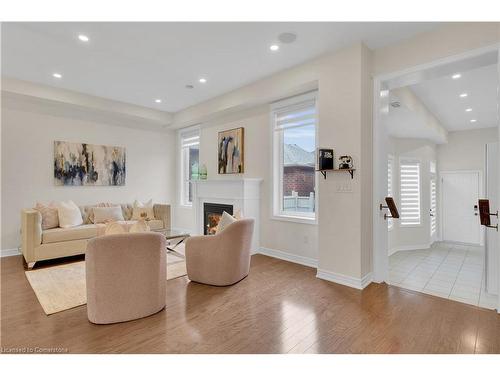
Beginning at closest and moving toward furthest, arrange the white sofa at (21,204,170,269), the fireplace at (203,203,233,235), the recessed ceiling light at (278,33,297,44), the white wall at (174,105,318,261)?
1. the recessed ceiling light at (278,33,297,44)
2. the white sofa at (21,204,170,269)
3. the white wall at (174,105,318,261)
4. the fireplace at (203,203,233,235)

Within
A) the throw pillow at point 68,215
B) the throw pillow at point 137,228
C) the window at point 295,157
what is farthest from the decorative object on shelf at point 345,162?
the throw pillow at point 68,215

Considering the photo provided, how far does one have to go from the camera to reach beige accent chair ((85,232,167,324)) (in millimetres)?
2287

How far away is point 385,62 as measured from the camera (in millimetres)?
3303

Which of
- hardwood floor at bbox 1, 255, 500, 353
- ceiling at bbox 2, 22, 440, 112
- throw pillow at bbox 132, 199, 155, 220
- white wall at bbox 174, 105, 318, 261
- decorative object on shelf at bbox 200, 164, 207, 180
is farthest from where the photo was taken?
decorative object on shelf at bbox 200, 164, 207, 180

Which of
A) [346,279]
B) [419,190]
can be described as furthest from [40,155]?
[419,190]

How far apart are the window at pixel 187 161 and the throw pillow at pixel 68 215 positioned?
2570 mm

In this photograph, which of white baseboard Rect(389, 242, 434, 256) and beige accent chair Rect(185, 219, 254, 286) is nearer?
beige accent chair Rect(185, 219, 254, 286)

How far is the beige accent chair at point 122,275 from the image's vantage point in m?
2.29

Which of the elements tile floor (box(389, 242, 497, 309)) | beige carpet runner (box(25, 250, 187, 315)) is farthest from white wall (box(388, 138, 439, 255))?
beige carpet runner (box(25, 250, 187, 315))

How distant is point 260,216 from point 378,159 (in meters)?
2.28

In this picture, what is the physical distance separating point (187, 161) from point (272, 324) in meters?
5.24

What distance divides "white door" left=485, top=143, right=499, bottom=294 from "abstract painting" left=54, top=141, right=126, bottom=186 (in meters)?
6.39

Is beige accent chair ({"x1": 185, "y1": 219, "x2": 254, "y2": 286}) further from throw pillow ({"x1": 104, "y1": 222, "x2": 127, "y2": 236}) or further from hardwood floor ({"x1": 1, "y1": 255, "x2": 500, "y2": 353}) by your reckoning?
throw pillow ({"x1": 104, "y1": 222, "x2": 127, "y2": 236})

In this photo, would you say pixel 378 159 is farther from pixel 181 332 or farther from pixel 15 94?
pixel 15 94
